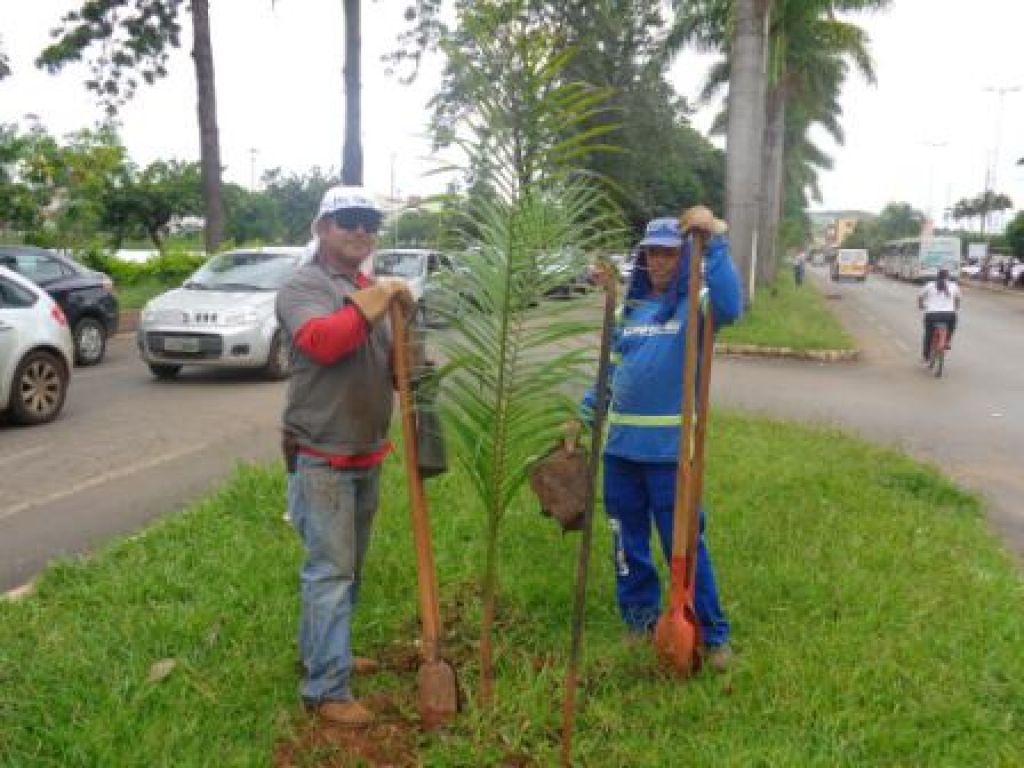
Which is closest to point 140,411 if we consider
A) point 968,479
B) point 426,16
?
point 968,479

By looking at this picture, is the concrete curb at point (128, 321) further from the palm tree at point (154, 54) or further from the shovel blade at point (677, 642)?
the shovel blade at point (677, 642)

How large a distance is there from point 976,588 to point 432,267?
3.02 m

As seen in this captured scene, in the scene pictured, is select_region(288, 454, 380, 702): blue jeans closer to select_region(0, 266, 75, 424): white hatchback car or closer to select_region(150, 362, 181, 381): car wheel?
select_region(0, 266, 75, 424): white hatchback car

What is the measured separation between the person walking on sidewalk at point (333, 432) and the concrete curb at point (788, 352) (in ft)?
39.3

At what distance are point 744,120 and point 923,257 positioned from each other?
114 feet

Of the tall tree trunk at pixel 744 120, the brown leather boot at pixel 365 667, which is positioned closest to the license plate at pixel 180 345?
the brown leather boot at pixel 365 667

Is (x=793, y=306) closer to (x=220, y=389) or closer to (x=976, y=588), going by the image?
(x=220, y=389)

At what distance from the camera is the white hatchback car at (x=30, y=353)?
7.97 m

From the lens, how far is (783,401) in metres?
10.5

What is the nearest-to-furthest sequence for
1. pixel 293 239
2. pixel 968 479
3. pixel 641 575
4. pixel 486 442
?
pixel 486 442 < pixel 641 575 < pixel 968 479 < pixel 293 239

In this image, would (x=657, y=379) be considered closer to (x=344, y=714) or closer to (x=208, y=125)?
(x=344, y=714)

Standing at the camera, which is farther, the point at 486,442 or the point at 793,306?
the point at 793,306

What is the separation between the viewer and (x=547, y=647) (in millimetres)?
3705

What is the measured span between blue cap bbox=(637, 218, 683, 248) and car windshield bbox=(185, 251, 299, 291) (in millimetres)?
8171
